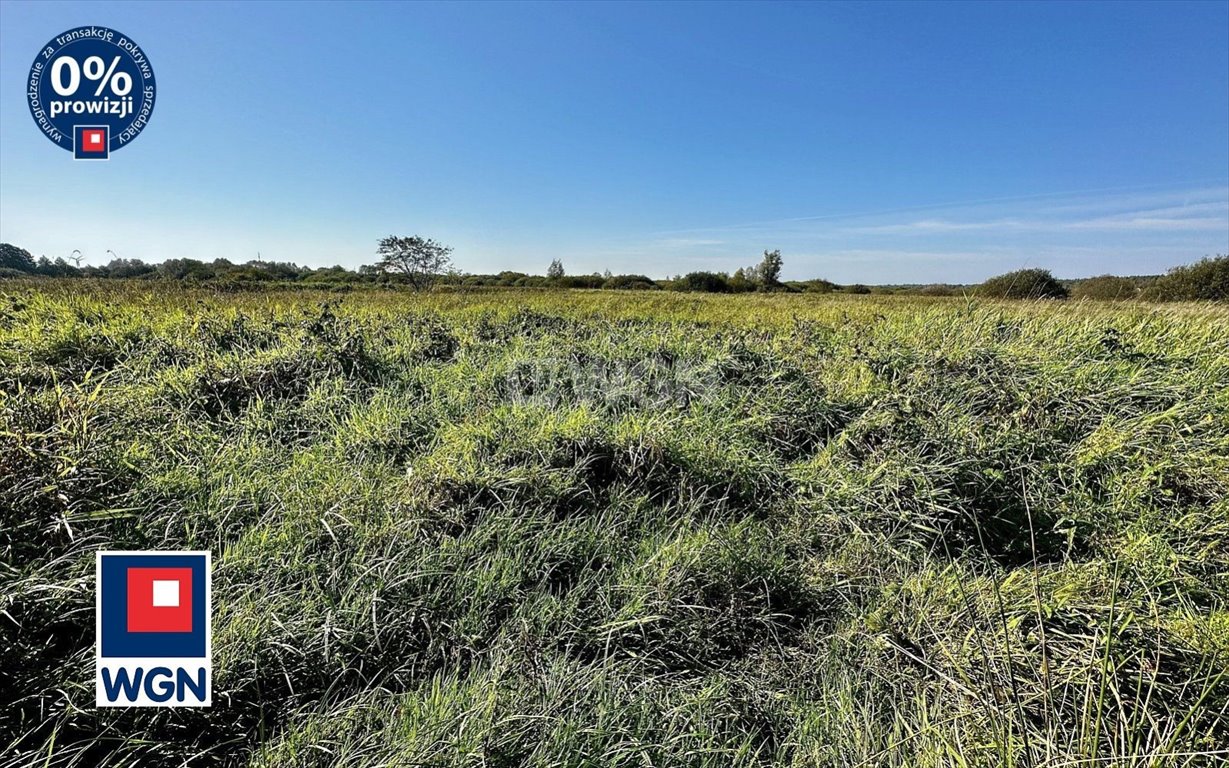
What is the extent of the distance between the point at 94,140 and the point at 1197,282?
81.1 feet

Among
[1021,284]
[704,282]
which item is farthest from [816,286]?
[1021,284]

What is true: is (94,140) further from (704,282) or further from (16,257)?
(704,282)

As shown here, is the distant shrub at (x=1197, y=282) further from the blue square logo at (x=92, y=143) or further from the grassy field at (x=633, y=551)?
the blue square logo at (x=92, y=143)

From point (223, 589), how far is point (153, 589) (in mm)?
194

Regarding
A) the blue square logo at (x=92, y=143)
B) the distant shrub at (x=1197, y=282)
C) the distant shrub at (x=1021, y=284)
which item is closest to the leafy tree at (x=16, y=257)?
the blue square logo at (x=92, y=143)

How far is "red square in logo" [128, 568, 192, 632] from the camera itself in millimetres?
1577

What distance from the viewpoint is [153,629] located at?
1.52m

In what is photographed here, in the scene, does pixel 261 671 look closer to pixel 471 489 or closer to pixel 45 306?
pixel 471 489

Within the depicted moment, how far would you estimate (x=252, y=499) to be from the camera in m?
2.29

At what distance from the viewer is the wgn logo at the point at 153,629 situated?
138cm

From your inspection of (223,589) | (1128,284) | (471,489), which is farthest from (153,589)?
(1128,284)

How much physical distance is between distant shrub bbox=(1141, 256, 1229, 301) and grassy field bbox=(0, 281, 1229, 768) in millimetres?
15294

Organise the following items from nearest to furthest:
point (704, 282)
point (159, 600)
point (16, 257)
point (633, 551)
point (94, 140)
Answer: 1. point (159, 600)
2. point (633, 551)
3. point (94, 140)
4. point (16, 257)
5. point (704, 282)

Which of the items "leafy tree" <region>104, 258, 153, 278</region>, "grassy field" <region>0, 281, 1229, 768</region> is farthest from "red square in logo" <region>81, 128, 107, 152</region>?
"leafy tree" <region>104, 258, 153, 278</region>
